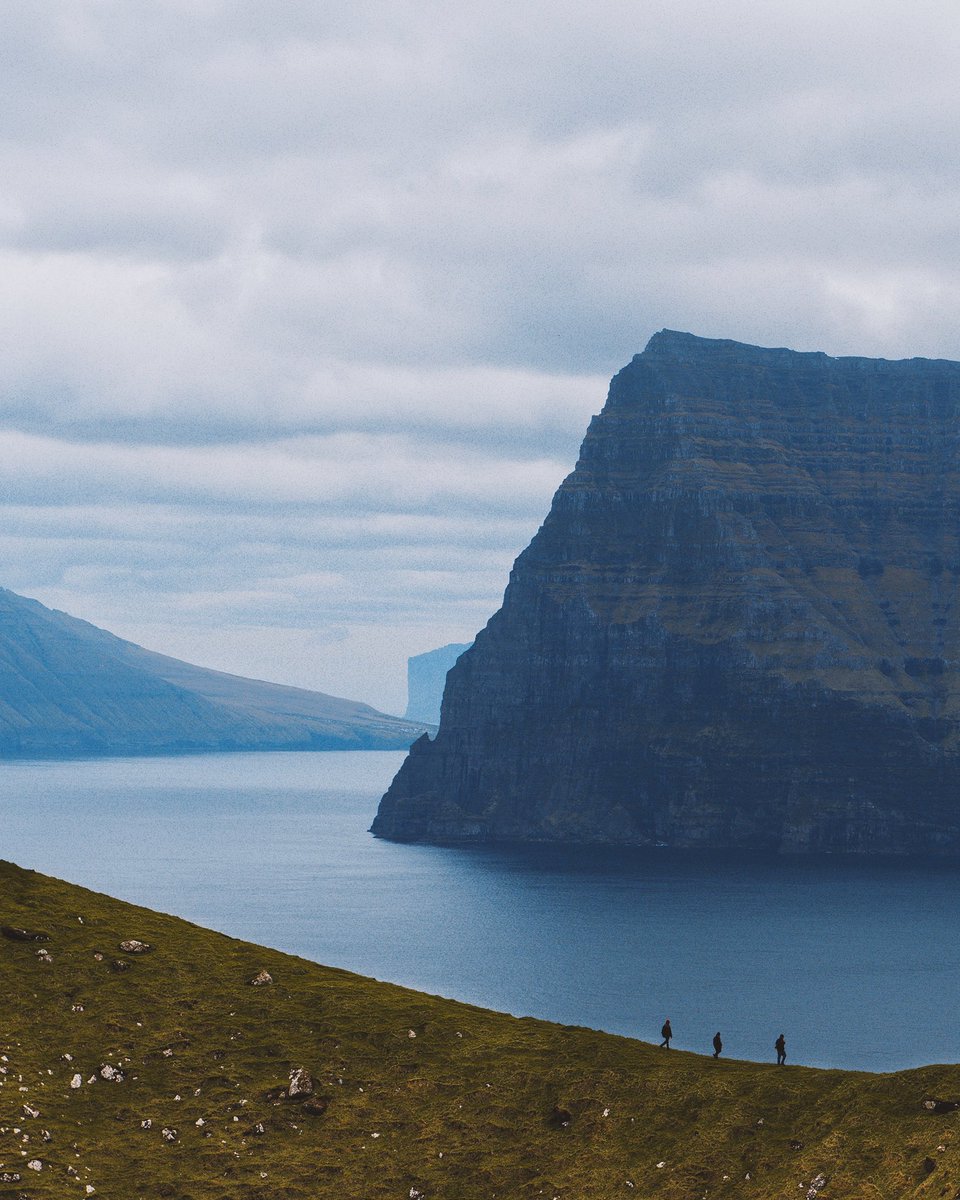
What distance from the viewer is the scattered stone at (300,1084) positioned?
8438 centimetres

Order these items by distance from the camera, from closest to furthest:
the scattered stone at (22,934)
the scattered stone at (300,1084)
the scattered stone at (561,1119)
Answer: the scattered stone at (561,1119), the scattered stone at (300,1084), the scattered stone at (22,934)

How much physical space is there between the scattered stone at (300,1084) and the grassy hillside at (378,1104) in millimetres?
463

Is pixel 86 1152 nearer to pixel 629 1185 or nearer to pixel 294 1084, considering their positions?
pixel 294 1084

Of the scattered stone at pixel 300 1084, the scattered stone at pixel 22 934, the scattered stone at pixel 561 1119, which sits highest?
the scattered stone at pixel 22 934

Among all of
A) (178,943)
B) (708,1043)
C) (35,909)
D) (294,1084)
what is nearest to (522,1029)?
(294,1084)

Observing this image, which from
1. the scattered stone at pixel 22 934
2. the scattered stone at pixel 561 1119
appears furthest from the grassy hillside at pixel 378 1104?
the scattered stone at pixel 22 934

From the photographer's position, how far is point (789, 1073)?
86000mm

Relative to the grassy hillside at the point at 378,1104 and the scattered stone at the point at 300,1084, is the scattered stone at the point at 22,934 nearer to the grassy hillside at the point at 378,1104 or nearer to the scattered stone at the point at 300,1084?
the grassy hillside at the point at 378,1104

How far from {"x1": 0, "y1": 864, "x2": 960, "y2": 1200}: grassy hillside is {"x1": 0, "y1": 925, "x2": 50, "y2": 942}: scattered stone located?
36 cm

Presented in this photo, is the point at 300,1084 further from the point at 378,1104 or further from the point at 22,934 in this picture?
the point at 22,934

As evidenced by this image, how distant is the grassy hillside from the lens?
75.6m

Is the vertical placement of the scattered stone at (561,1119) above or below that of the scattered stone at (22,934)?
below

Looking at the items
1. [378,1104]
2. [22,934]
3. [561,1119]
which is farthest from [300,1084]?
[22,934]

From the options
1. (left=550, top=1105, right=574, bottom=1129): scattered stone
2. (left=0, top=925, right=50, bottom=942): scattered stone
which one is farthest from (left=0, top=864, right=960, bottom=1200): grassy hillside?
(left=0, top=925, right=50, bottom=942): scattered stone
